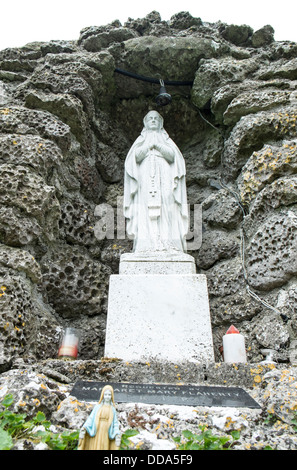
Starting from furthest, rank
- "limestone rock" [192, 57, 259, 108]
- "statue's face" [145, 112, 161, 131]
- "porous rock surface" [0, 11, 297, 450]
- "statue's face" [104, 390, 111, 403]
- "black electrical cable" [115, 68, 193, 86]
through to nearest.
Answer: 1. "black electrical cable" [115, 68, 193, 86]
2. "limestone rock" [192, 57, 259, 108]
3. "statue's face" [145, 112, 161, 131]
4. "porous rock surface" [0, 11, 297, 450]
5. "statue's face" [104, 390, 111, 403]

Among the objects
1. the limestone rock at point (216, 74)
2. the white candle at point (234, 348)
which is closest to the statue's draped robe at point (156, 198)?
the white candle at point (234, 348)

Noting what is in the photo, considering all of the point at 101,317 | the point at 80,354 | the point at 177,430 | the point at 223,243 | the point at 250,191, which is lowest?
the point at 177,430

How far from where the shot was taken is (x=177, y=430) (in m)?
1.90

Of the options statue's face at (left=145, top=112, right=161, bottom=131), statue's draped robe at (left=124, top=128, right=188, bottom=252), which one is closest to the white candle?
statue's draped robe at (left=124, top=128, right=188, bottom=252)

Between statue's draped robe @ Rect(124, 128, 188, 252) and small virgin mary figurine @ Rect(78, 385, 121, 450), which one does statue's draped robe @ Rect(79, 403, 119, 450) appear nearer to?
small virgin mary figurine @ Rect(78, 385, 121, 450)

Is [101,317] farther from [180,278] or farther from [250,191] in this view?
[250,191]

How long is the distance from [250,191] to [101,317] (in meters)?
2.00

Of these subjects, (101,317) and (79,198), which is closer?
(101,317)

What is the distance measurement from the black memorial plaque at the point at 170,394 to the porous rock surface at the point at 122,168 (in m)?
0.72

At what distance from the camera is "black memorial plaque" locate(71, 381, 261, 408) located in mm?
2137

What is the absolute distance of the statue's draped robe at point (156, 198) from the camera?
3793 mm

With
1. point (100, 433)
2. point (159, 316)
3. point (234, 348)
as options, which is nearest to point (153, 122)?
point (159, 316)

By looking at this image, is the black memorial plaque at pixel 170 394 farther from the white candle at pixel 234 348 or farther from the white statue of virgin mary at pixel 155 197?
the white statue of virgin mary at pixel 155 197
